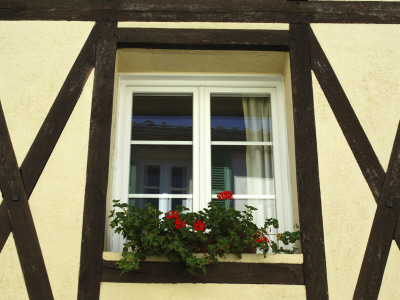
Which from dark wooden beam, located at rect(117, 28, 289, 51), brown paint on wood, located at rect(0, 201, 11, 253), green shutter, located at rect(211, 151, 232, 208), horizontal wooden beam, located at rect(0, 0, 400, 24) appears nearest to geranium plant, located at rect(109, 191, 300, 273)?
green shutter, located at rect(211, 151, 232, 208)

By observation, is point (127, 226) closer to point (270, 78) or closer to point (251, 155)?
point (251, 155)

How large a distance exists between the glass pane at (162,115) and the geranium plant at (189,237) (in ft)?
2.80

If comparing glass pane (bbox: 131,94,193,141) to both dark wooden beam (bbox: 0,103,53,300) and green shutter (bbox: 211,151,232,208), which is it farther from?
dark wooden beam (bbox: 0,103,53,300)

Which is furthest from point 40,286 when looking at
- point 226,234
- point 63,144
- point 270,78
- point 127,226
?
point 270,78

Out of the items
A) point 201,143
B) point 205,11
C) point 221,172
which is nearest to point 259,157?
point 221,172

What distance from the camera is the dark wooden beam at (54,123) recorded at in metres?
2.70

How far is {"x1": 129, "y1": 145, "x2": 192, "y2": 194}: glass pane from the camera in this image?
313 cm

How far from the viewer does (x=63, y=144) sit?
2.79m

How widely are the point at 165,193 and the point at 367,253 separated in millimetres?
1359

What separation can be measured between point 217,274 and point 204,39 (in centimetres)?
Result: 157

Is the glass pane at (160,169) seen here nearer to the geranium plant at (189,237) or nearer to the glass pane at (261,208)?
the glass pane at (261,208)

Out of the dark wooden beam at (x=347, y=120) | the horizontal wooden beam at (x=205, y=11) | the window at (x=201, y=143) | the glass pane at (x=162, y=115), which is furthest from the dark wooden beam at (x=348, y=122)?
the glass pane at (x=162, y=115)

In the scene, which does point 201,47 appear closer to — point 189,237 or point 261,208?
point 261,208

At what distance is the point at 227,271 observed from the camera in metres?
2.56
